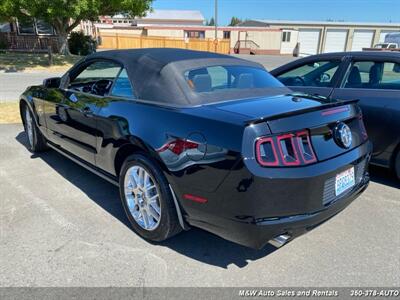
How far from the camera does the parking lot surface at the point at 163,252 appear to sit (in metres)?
2.47

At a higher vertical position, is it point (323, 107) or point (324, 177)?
point (323, 107)

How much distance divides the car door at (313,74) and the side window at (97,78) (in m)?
2.51

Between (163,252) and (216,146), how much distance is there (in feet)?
3.69

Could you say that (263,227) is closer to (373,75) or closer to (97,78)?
(373,75)

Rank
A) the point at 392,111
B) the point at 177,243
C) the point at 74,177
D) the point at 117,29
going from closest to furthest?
the point at 177,243 → the point at 392,111 → the point at 74,177 → the point at 117,29

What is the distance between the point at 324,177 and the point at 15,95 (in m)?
10.1

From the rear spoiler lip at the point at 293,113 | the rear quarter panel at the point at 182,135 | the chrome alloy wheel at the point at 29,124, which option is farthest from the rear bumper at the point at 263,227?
the chrome alloy wheel at the point at 29,124

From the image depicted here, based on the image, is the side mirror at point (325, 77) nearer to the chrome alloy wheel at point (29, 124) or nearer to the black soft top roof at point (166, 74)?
the black soft top roof at point (166, 74)

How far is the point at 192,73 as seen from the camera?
3.00 meters

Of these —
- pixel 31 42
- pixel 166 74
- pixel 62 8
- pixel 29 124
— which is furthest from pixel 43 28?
pixel 166 74

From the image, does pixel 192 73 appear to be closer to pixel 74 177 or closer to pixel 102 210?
pixel 102 210

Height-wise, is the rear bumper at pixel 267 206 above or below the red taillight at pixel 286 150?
below

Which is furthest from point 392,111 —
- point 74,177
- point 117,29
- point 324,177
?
point 117,29

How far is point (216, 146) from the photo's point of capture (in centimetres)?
224
